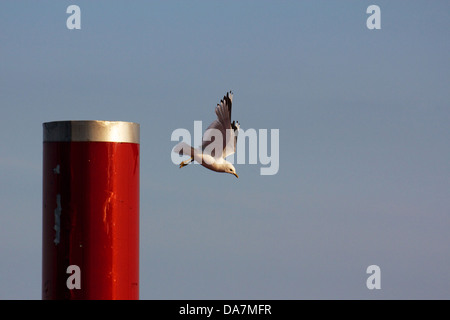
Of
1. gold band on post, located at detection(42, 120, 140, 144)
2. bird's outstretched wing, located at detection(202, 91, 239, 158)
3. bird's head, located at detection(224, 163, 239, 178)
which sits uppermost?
bird's outstretched wing, located at detection(202, 91, 239, 158)

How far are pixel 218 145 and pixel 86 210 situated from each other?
5.23 meters

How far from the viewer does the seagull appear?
1029 cm

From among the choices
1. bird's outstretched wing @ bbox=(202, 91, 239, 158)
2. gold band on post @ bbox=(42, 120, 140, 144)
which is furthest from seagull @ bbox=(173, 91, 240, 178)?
gold band on post @ bbox=(42, 120, 140, 144)

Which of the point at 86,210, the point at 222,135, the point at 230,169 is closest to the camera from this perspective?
the point at 86,210

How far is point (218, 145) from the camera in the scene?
35.0 feet

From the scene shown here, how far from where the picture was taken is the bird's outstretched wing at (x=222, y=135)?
1052 centimetres

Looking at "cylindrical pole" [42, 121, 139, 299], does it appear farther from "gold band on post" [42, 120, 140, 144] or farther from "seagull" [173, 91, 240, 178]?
"seagull" [173, 91, 240, 178]

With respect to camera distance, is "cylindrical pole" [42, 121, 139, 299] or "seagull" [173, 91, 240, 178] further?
"seagull" [173, 91, 240, 178]

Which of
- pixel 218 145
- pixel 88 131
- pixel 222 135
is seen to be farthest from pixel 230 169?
pixel 88 131

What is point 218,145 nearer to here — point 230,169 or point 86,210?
point 230,169
